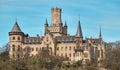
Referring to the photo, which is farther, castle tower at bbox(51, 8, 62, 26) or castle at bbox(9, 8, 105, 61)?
castle tower at bbox(51, 8, 62, 26)

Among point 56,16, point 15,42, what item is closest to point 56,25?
point 56,16

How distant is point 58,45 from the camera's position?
116 meters

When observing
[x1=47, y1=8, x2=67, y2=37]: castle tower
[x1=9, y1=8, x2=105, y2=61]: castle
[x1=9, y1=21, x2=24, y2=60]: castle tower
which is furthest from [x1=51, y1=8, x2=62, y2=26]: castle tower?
[x1=9, y1=21, x2=24, y2=60]: castle tower

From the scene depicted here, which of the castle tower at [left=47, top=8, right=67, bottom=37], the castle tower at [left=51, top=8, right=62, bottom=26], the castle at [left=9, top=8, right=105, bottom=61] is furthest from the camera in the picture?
the castle tower at [left=51, top=8, right=62, bottom=26]

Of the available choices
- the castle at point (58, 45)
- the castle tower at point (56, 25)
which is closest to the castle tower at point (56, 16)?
the castle tower at point (56, 25)

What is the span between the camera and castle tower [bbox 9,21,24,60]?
11588cm

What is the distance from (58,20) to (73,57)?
14369 millimetres

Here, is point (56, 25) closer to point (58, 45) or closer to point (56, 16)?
point (56, 16)

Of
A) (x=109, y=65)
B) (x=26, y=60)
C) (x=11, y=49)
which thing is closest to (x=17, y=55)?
(x=11, y=49)

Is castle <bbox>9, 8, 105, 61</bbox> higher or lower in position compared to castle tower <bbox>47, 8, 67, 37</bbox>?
lower

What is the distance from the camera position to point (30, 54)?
116188 millimetres

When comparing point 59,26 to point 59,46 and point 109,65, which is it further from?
point 109,65

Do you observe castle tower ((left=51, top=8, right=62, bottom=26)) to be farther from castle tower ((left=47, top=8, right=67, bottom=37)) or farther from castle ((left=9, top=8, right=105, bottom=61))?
castle ((left=9, top=8, right=105, bottom=61))

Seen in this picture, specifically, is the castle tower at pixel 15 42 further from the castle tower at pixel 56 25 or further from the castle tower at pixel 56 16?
the castle tower at pixel 56 16
